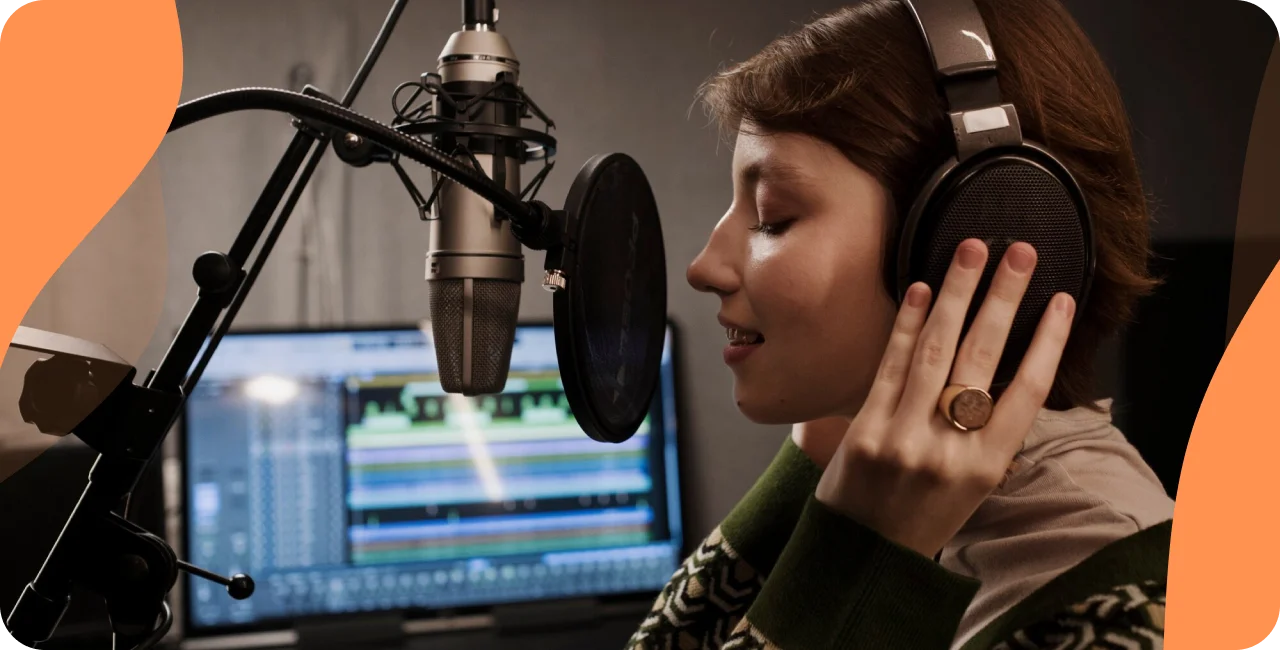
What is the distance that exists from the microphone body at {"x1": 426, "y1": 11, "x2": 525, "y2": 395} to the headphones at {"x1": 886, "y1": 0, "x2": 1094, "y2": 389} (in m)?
0.24

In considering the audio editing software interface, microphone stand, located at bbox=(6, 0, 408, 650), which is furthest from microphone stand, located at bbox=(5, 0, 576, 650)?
the audio editing software interface

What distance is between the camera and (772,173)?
651mm

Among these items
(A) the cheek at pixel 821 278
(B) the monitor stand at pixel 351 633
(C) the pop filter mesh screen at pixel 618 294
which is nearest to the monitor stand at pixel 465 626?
(B) the monitor stand at pixel 351 633

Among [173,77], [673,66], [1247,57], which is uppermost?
[673,66]

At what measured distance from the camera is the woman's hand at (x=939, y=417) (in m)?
0.52

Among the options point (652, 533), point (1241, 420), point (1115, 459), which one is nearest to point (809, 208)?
point (1115, 459)

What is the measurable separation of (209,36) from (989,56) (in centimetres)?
135

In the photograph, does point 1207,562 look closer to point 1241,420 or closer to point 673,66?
point 1241,420

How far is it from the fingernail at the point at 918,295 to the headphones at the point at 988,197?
1 centimetres

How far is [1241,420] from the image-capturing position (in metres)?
0.88

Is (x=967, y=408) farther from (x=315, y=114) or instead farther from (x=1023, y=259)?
(x=315, y=114)

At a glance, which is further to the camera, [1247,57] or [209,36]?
[209,36]

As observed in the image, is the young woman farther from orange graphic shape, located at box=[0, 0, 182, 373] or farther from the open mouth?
orange graphic shape, located at box=[0, 0, 182, 373]

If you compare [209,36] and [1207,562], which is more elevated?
[209,36]
